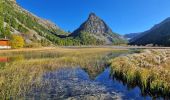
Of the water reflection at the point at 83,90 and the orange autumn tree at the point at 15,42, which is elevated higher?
the orange autumn tree at the point at 15,42

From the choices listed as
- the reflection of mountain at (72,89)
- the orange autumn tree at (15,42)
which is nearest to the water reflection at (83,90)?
the reflection of mountain at (72,89)

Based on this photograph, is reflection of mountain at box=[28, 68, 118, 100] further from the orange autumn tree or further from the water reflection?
the orange autumn tree

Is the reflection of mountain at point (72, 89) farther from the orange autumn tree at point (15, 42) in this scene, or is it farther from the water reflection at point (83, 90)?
the orange autumn tree at point (15, 42)

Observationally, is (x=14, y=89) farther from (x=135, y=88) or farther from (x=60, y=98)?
(x=135, y=88)

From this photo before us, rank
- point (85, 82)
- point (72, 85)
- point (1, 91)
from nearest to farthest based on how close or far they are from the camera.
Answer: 1. point (1, 91)
2. point (72, 85)
3. point (85, 82)

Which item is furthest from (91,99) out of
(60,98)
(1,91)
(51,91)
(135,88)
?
(1,91)

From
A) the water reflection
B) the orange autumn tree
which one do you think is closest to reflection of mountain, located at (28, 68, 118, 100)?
the water reflection

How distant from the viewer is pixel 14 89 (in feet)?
70.0

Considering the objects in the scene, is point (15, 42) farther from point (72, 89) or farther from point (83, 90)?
point (83, 90)

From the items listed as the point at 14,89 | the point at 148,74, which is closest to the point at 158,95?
the point at 148,74

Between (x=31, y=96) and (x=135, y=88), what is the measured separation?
31.1ft

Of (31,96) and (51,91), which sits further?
(51,91)

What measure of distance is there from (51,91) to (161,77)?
10004mm

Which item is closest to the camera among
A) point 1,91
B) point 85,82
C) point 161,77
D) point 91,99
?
point 91,99
